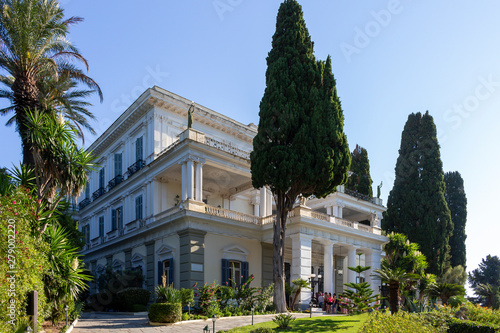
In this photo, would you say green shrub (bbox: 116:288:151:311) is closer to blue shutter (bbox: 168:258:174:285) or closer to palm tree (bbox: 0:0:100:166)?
blue shutter (bbox: 168:258:174:285)

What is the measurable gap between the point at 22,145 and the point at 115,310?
12099 mm

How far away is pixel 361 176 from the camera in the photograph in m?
41.1

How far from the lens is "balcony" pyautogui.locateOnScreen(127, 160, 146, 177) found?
1166 inches

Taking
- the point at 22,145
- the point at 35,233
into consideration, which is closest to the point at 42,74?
the point at 22,145

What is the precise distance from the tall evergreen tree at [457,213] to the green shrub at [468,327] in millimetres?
28167

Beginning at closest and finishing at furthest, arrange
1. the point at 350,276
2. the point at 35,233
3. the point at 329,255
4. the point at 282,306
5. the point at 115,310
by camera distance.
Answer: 1. the point at 35,233
2. the point at 282,306
3. the point at 115,310
4. the point at 329,255
5. the point at 350,276

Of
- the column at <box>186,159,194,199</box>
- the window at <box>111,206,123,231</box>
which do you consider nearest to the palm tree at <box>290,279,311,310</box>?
the column at <box>186,159,194,199</box>

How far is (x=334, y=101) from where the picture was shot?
22062mm

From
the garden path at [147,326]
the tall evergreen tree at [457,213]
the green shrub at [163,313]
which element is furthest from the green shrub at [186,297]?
the tall evergreen tree at [457,213]

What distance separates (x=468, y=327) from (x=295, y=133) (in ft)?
37.2

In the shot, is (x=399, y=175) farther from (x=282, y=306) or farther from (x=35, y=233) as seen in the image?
Result: (x=35, y=233)

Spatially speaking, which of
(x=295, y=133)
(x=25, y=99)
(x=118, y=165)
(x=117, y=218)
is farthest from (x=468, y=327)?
(x=118, y=165)

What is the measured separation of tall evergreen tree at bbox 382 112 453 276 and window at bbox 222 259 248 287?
1654 cm

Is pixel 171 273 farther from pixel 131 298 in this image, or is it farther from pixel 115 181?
pixel 115 181
